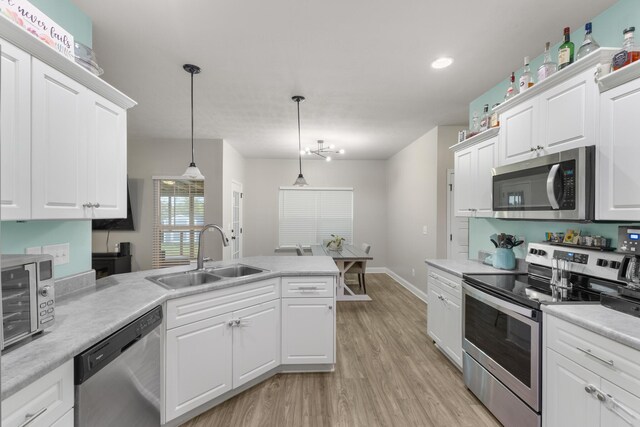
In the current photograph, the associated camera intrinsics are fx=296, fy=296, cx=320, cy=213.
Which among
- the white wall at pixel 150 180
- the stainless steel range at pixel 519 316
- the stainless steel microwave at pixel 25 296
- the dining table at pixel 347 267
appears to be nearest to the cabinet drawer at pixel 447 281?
the stainless steel range at pixel 519 316

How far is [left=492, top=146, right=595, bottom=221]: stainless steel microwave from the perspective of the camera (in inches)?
67.7

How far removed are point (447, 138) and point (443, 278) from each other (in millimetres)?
2468

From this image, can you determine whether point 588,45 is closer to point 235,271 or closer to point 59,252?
point 235,271

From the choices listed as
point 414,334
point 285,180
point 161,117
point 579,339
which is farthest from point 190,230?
point 579,339

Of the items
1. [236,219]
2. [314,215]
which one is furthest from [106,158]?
[314,215]

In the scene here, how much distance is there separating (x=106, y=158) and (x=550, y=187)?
2.76 metres

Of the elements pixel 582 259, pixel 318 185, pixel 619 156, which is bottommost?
pixel 582 259

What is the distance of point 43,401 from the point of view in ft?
3.52

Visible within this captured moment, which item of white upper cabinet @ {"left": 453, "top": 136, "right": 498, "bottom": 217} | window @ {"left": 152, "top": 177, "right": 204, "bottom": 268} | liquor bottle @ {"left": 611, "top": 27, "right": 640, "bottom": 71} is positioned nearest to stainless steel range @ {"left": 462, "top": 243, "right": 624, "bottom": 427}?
white upper cabinet @ {"left": 453, "top": 136, "right": 498, "bottom": 217}

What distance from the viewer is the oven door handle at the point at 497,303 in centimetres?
174

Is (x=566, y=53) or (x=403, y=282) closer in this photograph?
(x=566, y=53)

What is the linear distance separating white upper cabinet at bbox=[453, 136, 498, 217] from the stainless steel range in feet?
1.99

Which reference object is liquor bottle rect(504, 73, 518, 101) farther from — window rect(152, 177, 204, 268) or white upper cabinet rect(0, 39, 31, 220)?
window rect(152, 177, 204, 268)

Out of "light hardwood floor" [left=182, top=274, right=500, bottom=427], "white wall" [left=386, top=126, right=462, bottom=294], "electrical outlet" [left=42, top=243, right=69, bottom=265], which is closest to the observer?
"electrical outlet" [left=42, top=243, right=69, bottom=265]
